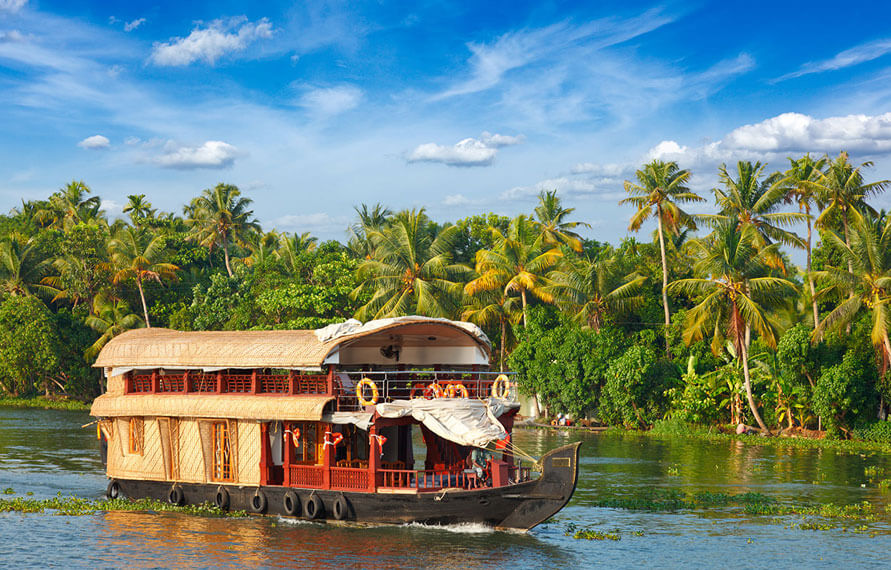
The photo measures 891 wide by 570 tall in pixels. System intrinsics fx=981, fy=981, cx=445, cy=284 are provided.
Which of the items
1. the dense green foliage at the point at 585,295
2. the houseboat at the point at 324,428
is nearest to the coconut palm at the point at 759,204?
the dense green foliage at the point at 585,295

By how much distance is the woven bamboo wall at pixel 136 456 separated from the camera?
2042 centimetres

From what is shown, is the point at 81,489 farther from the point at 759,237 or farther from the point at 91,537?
the point at 759,237

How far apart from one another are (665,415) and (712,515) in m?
18.8

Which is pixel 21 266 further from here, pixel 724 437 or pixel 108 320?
pixel 724 437

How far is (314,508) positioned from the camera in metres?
18.0

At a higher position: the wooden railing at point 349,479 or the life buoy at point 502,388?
the life buoy at point 502,388

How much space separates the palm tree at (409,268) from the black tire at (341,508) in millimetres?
24183

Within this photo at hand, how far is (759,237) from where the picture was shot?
36.5 metres

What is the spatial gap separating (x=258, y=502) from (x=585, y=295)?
24.5 metres

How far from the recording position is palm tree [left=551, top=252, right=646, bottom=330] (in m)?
40.3

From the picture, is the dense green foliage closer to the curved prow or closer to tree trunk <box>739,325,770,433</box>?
tree trunk <box>739,325,770,433</box>

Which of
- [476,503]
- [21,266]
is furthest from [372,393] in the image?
[21,266]

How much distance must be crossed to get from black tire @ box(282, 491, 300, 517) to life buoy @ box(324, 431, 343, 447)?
1.18 m

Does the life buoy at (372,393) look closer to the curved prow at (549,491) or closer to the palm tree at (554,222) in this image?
the curved prow at (549,491)
